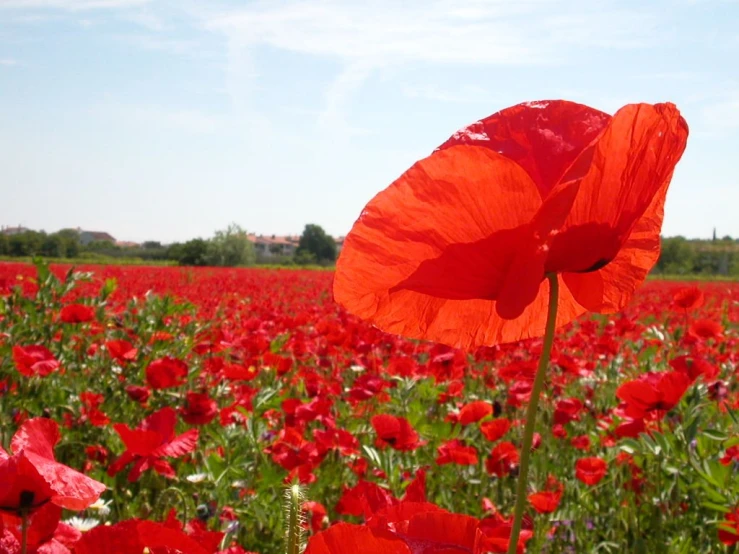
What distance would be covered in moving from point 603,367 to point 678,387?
9.06 ft

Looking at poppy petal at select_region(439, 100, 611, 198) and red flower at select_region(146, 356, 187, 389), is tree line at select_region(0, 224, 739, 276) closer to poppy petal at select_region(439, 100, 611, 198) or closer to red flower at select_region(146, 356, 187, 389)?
red flower at select_region(146, 356, 187, 389)

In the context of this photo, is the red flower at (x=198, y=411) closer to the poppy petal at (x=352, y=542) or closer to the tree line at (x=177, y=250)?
the poppy petal at (x=352, y=542)

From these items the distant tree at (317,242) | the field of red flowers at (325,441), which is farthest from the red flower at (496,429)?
the distant tree at (317,242)

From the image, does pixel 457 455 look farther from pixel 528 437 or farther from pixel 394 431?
pixel 528 437

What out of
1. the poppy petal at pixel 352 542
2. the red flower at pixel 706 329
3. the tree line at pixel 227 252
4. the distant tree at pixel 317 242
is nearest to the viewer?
the poppy petal at pixel 352 542

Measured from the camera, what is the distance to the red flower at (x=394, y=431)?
2.14 meters

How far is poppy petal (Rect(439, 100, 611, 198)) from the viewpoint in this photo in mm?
574

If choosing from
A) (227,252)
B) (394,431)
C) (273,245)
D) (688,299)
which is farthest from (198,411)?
(273,245)

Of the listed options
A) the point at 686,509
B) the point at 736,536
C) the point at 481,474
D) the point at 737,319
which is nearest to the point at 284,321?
the point at 481,474

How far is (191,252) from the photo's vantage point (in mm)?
56125

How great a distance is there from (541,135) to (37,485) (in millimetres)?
485

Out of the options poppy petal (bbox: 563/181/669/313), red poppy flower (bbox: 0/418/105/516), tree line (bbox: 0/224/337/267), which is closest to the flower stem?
poppy petal (bbox: 563/181/669/313)

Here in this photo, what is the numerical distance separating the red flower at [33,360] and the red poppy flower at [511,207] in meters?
2.10

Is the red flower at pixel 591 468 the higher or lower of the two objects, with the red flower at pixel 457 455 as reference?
lower
